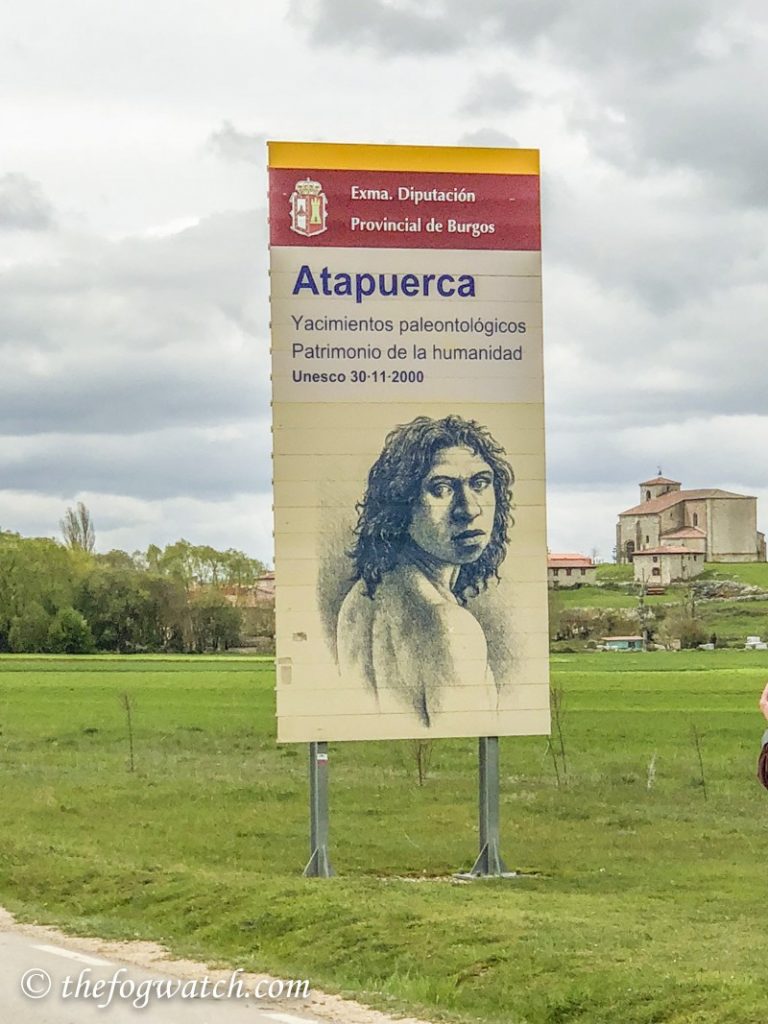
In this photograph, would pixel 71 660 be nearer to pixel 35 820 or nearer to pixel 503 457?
pixel 35 820

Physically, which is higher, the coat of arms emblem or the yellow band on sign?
the yellow band on sign

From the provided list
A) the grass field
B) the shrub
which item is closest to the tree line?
the shrub

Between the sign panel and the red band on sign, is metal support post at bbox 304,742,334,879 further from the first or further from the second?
the red band on sign

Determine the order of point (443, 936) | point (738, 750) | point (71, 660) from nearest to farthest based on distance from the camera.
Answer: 1. point (443, 936)
2. point (738, 750)
3. point (71, 660)

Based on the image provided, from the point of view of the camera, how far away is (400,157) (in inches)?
708

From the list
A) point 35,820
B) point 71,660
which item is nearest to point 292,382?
point 35,820

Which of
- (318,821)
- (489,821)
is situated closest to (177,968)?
(318,821)

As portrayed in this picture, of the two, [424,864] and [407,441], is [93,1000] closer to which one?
[407,441]

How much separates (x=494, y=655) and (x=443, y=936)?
19.3ft

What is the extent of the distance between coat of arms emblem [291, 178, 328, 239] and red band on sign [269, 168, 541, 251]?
1 cm

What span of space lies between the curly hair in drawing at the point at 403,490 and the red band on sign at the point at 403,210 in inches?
81.3

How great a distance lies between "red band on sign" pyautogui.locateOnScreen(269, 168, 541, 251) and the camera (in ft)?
58.4

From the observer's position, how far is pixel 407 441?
59.6 ft

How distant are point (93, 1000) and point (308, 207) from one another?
9717 mm
